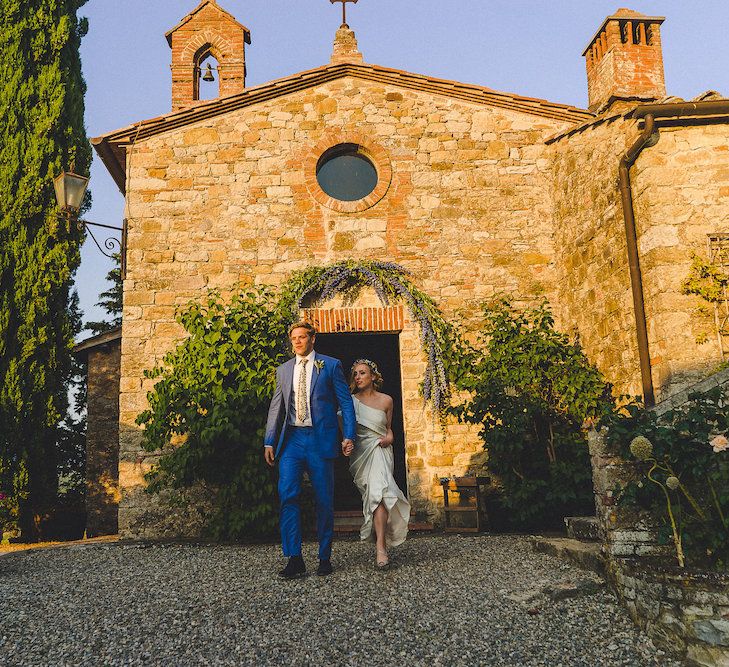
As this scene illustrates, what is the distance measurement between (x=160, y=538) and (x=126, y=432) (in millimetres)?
1238

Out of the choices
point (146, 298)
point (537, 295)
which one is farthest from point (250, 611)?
point (537, 295)

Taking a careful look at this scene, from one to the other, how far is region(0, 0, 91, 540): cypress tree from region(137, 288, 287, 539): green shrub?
9.24 feet

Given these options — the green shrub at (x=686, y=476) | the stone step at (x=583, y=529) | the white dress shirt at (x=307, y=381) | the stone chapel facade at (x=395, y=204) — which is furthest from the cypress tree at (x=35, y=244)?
the green shrub at (x=686, y=476)

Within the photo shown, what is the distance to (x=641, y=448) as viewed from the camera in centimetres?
372

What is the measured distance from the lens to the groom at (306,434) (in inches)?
184

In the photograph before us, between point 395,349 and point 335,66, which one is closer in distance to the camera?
point 335,66

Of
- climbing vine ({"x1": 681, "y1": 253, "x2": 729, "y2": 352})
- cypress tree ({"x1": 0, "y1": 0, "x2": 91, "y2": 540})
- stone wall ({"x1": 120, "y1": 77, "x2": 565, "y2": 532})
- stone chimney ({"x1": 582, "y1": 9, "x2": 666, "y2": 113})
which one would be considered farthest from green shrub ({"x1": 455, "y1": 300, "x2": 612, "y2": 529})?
cypress tree ({"x1": 0, "y1": 0, "x2": 91, "y2": 540})

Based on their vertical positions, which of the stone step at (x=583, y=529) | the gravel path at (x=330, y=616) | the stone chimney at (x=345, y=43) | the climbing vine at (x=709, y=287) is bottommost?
the gravel path at (x=330, y=616)

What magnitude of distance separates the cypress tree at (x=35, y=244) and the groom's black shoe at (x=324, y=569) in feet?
19.1

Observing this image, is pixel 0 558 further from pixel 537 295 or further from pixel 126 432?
pixel 537 295

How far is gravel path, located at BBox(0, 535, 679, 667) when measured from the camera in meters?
3.29

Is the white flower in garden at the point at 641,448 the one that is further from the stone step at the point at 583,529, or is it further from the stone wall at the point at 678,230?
the stone wall at the point at 678,230

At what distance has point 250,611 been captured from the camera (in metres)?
3.85

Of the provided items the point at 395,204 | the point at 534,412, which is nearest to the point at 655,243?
the point at 534,412
